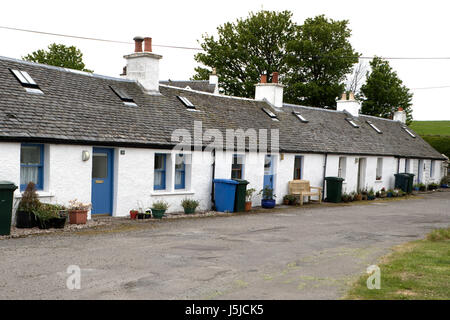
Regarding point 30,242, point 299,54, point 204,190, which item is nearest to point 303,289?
point 30,242

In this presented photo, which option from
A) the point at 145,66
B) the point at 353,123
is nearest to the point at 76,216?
the point at 145,66

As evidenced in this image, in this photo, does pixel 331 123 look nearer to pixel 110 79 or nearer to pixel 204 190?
pixel 204 190

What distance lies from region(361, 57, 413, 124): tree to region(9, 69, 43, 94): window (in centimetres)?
3698

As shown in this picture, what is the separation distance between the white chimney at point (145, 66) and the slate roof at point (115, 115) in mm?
390

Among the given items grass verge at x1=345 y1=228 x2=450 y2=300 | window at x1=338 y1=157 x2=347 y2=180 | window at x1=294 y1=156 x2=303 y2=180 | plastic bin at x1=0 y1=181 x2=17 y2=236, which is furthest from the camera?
window at x1=338 y1=157 x2=347 y2=180

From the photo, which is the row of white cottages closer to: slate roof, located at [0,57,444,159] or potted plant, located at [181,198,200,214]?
slate roof, located at [0,57,444,159]

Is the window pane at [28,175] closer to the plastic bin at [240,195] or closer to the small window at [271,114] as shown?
the plastic bin at [240,195]

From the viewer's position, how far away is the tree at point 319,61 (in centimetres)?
4406

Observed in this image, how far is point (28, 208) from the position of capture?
1291 centimetres

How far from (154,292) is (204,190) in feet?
37.8

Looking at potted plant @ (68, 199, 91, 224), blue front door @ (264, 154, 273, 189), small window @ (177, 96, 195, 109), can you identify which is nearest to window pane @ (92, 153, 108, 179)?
potted plant @ (68, 199, 91, 224)

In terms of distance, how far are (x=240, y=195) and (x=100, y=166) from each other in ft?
18.5

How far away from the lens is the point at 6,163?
12.8 metres

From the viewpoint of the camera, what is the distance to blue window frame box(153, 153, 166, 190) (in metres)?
17.5
